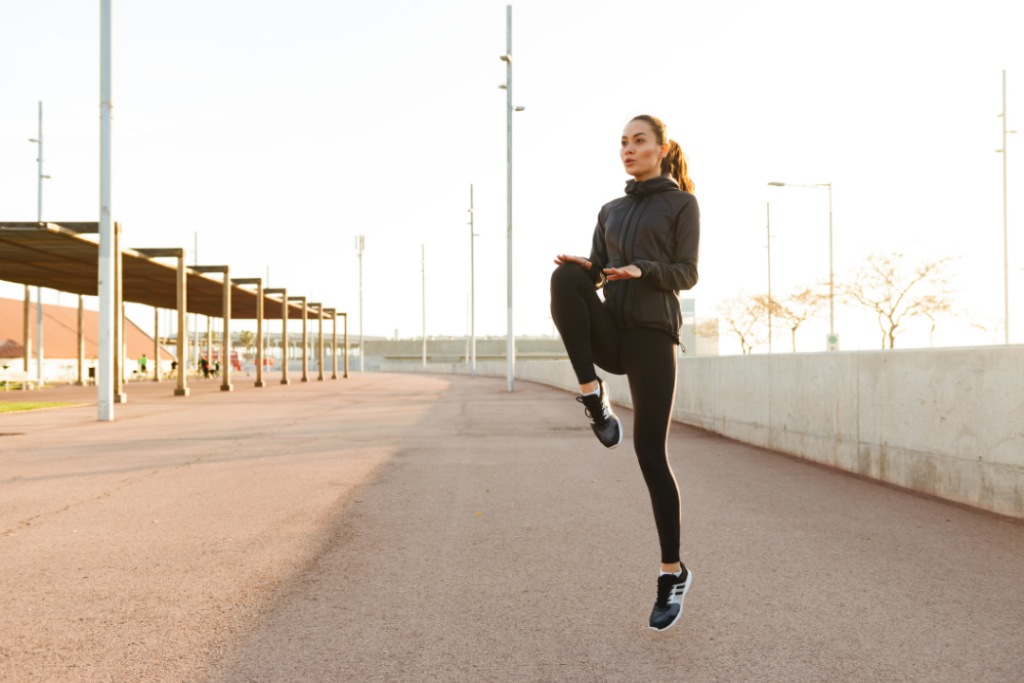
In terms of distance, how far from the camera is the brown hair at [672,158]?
126 inches

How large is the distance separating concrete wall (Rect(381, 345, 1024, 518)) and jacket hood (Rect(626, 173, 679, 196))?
3.40 meters

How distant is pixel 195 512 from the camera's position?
5.29 meters

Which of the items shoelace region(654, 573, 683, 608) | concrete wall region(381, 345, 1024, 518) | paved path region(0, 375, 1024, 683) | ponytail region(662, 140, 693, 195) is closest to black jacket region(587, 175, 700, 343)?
ponytail region(662, 140, 693, 195)

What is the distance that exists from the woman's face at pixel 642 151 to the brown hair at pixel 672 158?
0.06ft

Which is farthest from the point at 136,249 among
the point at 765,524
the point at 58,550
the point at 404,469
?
the point at 765,524

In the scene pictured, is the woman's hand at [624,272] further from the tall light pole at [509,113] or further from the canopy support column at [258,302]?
the canopy support column at [258,302]

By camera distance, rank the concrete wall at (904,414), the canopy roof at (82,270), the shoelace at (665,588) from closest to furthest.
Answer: the shoelace at (665,588), the concrete wall at (904,414), the canopy roof at (82,270)

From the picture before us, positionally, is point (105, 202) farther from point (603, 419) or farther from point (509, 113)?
point (509, 113)

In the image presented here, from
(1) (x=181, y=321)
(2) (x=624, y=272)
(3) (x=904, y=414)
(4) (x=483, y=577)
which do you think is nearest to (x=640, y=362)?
(2) (x=624, y=272)

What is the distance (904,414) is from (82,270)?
2445 centimetres

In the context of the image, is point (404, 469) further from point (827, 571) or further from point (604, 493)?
point (827, 571)

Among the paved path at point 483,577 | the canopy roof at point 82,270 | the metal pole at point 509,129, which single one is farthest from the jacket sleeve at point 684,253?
the metal pole at point 509,129

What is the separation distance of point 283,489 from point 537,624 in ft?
12.5

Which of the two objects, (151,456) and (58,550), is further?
(151,456)
